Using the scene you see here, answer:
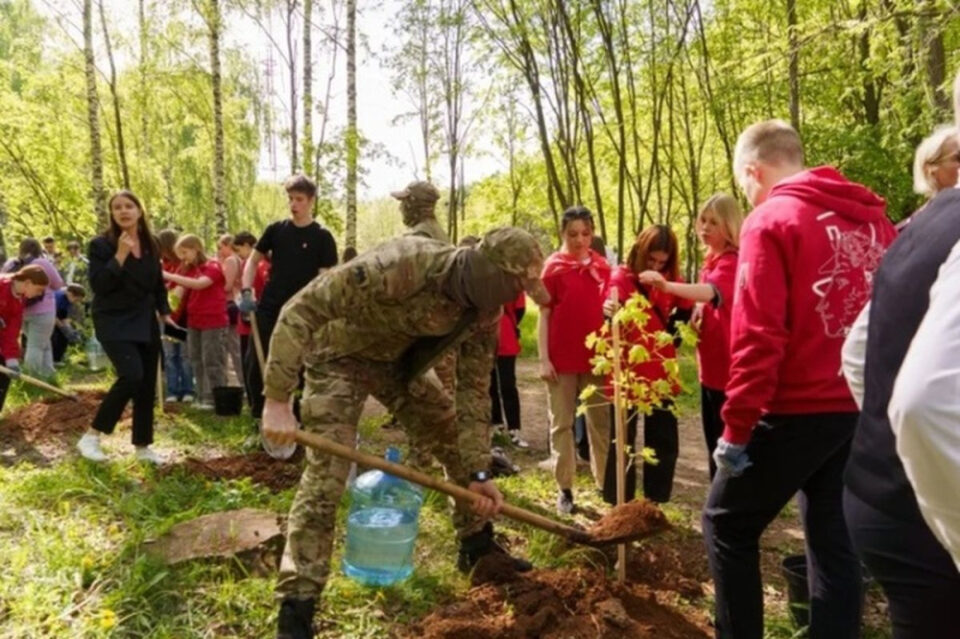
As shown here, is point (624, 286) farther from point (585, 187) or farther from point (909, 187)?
point (585, 187)

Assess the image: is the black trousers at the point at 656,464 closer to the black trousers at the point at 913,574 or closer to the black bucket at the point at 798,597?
the black bucket at the point at 798,597

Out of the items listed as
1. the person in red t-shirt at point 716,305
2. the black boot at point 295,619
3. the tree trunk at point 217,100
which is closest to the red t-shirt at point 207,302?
the black boot at point 295,619

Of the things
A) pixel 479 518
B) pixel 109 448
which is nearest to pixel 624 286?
pixel 479 518

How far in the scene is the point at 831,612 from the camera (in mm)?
2395

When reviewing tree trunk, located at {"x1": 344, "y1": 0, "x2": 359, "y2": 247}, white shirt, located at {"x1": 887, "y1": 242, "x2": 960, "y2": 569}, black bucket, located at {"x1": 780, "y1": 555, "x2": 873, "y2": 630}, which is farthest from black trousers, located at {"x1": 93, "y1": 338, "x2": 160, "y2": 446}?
tree trunk, located at {"x1": 344, "y1": 0, "x2": 359, "y2": 247}

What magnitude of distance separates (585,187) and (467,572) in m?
18.1

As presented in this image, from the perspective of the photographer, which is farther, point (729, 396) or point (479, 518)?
point (479, 518)

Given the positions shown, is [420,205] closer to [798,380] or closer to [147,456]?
[147,456]

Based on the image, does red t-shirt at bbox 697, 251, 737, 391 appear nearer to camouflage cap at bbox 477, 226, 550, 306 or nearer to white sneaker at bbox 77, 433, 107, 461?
camouflage cap at bbox 477, 226, 550, 306

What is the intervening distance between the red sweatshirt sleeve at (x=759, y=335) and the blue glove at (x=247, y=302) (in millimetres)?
4229

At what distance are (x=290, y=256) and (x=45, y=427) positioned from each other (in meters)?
2.93

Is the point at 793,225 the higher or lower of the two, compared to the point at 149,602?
A: higher

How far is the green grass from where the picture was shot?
293cm

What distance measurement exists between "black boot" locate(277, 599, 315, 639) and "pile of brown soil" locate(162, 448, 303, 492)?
202cm
